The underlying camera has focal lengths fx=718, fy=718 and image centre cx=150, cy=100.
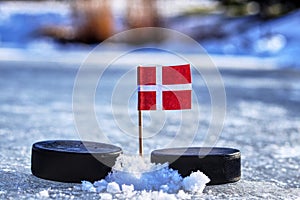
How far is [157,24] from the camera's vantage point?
27.2 metres

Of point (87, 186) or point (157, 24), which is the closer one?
point (87, 186)

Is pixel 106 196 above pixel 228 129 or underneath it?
above

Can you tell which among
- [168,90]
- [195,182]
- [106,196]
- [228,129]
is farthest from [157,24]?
[106,196]

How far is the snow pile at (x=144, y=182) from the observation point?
3340 mm

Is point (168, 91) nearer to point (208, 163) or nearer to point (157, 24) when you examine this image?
point (208, 163)

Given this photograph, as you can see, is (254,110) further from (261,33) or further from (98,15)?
(98,15)

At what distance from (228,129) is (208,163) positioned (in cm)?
291

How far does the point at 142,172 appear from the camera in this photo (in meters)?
3.48

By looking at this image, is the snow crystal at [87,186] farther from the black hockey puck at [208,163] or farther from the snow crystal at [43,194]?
the black hockey puck at [208,163]

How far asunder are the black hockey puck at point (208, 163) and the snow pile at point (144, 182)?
7 centimetres

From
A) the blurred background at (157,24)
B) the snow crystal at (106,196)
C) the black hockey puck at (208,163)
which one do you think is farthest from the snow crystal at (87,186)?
the blurred background at (157,24)

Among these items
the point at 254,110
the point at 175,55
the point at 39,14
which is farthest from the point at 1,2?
the point at 254,110

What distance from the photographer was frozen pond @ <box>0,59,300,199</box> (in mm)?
3588

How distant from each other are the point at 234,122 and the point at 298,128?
2.10 ft
